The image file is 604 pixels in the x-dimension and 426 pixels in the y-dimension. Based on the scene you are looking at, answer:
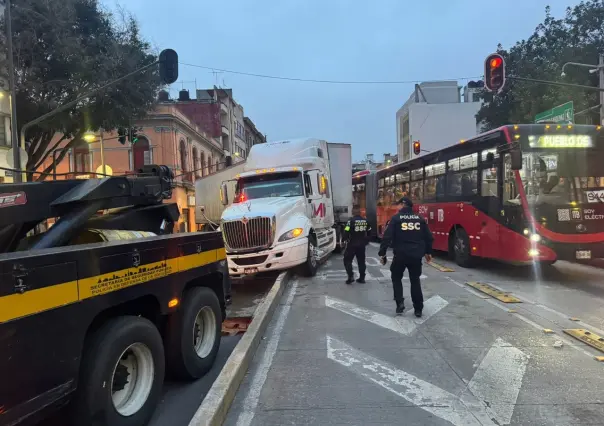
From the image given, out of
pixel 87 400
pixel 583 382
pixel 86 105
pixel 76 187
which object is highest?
pixel 86 105

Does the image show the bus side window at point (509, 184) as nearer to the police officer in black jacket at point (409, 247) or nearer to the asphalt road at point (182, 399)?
the police officer in black jacket at point (409, 247)

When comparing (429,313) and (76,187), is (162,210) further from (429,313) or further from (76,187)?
(429,313)

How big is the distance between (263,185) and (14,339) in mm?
10187

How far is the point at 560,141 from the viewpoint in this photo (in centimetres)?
1040

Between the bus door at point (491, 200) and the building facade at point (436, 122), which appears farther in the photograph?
the building facade at point (436, 122)

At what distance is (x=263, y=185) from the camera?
12766 millimetres

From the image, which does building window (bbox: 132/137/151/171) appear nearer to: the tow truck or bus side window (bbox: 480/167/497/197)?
bus side window (bbox: 480/167/497/197)

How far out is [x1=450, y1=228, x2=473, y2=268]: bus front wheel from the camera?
1236cm

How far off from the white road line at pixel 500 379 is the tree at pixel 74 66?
645 inches

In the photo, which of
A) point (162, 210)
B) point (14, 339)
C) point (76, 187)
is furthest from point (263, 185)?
point (14, 339)

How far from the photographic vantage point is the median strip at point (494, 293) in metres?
8.40

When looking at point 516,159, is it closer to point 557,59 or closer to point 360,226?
point 360,226

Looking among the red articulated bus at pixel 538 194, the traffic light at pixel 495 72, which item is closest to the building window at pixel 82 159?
the traffic light at pixel 495 72

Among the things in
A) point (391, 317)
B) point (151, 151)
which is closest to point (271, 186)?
point (391, 317)
